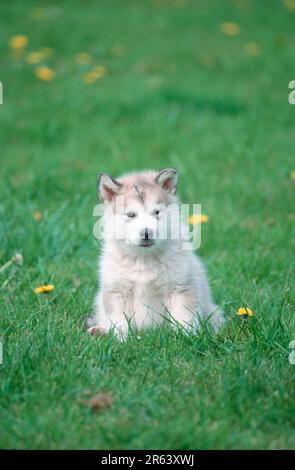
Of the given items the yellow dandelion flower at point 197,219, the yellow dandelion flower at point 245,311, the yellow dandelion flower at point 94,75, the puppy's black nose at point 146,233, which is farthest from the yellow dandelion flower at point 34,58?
the yellow dandelion flower at point 245,311

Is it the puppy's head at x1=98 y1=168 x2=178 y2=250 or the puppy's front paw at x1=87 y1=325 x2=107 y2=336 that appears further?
the puppy's head at x1=98 y1=168 x2=178 y2=250

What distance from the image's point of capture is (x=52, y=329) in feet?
11.8

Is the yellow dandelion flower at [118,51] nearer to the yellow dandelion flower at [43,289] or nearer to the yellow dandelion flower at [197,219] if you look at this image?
the yellow dandelion flower at [197,219]

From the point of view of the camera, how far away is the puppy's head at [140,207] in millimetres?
3846

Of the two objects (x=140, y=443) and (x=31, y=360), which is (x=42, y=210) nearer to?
(x=31, y=360)

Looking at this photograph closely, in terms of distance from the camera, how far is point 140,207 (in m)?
3.92

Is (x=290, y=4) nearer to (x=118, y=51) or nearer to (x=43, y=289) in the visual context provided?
(x=118, y=51)

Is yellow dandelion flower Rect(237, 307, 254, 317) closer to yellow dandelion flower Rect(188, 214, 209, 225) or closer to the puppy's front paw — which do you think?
the puppy's front paw

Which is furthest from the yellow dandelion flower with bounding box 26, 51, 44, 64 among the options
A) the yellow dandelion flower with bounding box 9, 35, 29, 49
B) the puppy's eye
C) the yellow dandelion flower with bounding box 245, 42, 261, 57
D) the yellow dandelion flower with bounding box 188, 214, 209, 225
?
the puppy's eye

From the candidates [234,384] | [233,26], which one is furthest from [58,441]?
[233,26]

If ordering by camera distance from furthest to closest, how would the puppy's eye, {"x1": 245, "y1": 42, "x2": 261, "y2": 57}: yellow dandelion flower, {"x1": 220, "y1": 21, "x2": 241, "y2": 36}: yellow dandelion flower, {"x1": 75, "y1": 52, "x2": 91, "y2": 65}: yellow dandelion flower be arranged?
{"x1": 220, "y1": 21, "x2": 241, "y2": 36}: yellow dandelion flower
{"x1": 245, "y1": 42, "x2": 261, "y2": 57}: yellow dandelion flower
{"x1": 75, "y1": 52, "x2": 91, "y2": 65}: yellow dandelion flower
the puppy's eye

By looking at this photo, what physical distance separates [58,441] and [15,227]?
2591 mm

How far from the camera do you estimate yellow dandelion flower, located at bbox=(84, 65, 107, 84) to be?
855 centimetres

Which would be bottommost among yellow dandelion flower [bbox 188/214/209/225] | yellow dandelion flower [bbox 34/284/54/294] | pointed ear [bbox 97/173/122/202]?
yellow dandelion flower [bbox 34/284/54/294]
